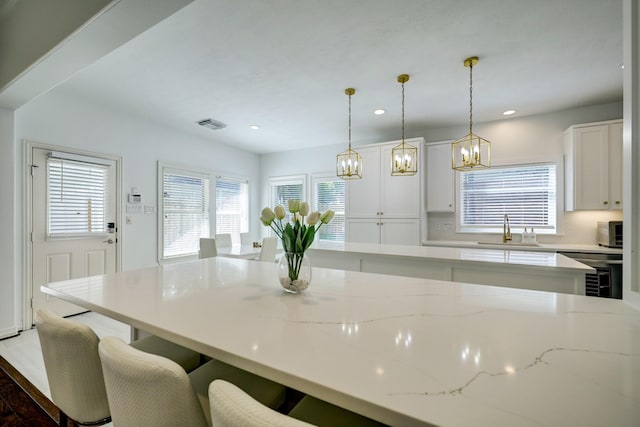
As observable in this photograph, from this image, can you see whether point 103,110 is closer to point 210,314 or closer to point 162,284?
point 162,284

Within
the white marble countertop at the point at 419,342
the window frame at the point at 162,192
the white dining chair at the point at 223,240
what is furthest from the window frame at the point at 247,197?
the white marble countertop at the point at 419,342

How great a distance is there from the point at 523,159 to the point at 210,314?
15.0 ft

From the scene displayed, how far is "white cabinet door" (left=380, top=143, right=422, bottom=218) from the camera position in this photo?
4234mm

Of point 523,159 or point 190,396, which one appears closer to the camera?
point 190,396

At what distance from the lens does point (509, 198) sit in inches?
165

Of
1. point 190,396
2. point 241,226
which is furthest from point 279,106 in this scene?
point 190,396

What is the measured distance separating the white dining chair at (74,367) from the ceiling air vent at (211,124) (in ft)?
11.6

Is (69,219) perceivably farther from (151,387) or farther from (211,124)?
(151,387)

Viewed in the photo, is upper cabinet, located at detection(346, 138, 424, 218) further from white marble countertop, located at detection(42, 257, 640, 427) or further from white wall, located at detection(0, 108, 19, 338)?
white wall, located at detection(0, 108, 19, 338)

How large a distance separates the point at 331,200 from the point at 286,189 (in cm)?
109

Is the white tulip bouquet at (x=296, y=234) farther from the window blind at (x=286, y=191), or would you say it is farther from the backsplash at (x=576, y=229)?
the window blind at (x=286, y=191)

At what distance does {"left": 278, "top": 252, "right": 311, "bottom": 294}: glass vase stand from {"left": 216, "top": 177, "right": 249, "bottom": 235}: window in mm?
4393

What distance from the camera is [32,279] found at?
303 cm

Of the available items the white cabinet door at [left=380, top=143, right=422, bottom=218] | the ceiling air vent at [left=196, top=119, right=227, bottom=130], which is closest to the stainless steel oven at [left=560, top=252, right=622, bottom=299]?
the white cabinet door at [left=380, top=143, right=422, bottom=218]
